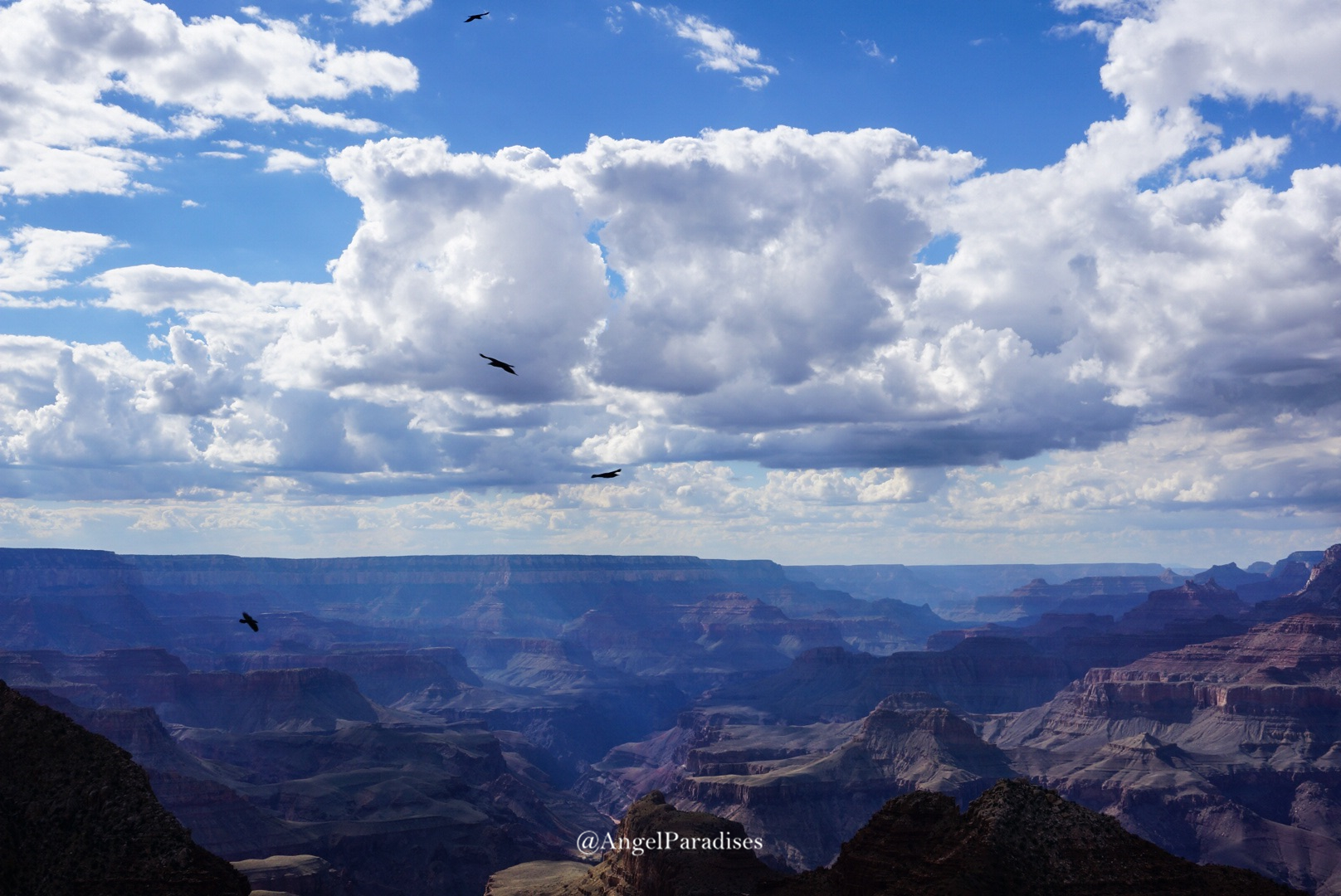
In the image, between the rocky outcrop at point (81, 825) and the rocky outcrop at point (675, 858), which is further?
the rocky outcrop at point (675, 858)

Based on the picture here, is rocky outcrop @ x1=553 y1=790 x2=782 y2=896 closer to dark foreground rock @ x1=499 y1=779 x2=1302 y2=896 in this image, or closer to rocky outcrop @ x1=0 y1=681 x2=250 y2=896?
dark foreground rock @ x1=499 y1=779 x2=1302 y2=896

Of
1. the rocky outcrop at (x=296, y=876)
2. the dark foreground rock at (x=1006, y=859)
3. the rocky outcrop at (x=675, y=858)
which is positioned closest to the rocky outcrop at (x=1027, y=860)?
the dark foreground rock at (x=1006, y=859)

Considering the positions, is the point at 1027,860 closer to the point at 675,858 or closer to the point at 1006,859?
the point at 1006,859

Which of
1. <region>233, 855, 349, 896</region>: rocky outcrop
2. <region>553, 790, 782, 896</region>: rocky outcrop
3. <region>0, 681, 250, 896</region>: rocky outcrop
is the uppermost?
<region>0, 681, 250, 896</region>: rocky outcrop

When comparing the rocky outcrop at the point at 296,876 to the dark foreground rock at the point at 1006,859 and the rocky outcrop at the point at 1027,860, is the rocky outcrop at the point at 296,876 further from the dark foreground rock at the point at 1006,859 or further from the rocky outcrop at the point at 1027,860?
the rocky outcrop at the point at 1027,860

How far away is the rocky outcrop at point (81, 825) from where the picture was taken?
67.6 meters

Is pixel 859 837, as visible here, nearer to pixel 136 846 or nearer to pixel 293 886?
pixel 136 846

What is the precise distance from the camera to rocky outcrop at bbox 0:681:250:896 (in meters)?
67.6

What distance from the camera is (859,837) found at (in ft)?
250

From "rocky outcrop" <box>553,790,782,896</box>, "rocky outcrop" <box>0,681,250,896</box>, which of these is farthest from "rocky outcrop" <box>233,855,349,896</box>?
"rocky outcrop" <box>0,681,250,896</box>

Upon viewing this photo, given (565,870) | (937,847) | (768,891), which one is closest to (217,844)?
(565,870)

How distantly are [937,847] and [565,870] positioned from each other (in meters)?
96.4

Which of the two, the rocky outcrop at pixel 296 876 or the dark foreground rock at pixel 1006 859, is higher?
the dark foreground rock at pixel 1006 859

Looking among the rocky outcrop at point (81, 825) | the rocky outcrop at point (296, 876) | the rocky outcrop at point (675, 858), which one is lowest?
the rocky outcrop at point (296, 876)
